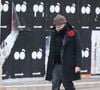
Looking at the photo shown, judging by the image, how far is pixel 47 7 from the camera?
10805mm

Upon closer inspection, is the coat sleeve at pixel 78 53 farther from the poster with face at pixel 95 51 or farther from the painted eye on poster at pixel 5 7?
the poster with face at pixel 95 51

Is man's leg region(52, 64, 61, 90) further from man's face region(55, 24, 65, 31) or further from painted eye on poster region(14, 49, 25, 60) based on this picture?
painted eye on poster region(14, 49, 25, 60)

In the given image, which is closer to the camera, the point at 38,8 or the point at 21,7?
the point at 21,7

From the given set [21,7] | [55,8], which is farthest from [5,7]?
[55,8]

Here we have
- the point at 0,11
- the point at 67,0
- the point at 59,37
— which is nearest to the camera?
the point at 59,37

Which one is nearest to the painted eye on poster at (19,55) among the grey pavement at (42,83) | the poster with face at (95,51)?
the grey pavement at (42,83)

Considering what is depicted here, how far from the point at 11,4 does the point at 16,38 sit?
2.38 ft

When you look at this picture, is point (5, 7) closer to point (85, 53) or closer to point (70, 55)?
point (85, 53)

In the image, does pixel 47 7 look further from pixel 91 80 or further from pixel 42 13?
pixel 91 80

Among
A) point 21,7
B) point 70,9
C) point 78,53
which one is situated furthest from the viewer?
point 70,9

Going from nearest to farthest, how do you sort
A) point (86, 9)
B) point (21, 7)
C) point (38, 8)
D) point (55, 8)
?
point (21, 7) → point (38, 8) → point (55, 8) → point (86, 9)

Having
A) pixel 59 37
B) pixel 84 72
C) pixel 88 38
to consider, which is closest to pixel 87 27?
pixel 88 38

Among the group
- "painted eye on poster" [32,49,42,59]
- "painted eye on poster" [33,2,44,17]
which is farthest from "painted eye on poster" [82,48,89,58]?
"painted eye on poster" [33,2,44,17]

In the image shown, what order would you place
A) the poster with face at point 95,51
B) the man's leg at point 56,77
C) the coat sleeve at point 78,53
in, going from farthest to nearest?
1. the poster with face at point 95,51
2. the man's leg at point 56,77
3. the coat sleeve at point 78,53
